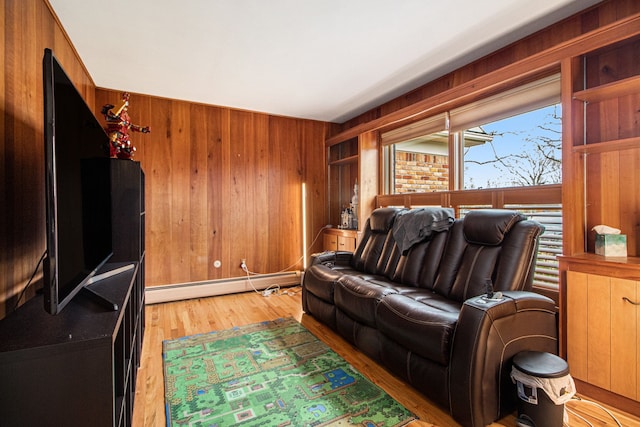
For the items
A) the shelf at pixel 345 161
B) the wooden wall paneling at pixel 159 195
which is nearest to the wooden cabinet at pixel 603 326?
the shelf at pixel 345 161

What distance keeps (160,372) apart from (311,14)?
274 cm

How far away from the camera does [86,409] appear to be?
3.11 feet

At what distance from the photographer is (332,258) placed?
3.30 meters

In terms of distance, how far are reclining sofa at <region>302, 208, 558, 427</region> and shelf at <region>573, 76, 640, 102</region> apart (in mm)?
861

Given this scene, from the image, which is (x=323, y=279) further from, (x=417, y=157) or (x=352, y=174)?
(x=352, y=174)

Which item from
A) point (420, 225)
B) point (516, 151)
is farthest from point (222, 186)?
point (516, 151)

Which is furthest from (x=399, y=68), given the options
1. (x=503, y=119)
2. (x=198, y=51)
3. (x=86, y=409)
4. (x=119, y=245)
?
(x=86, y=409)

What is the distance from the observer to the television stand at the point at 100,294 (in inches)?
49.9

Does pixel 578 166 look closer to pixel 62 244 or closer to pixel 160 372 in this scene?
pixel 62 244

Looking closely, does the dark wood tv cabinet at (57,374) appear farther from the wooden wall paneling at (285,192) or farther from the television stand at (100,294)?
the wooden wall paneling at (285,192)

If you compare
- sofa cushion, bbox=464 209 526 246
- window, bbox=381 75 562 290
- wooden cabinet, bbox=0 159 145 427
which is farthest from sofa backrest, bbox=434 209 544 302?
wooden cabinet, bbox=0 159 145 427

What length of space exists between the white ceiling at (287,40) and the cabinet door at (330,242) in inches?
79.4

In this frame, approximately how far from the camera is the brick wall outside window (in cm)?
345

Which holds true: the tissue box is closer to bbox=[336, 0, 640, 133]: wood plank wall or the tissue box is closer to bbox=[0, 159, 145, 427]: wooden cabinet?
bbox=[336, 0, 640, 133]: wood plank wall
